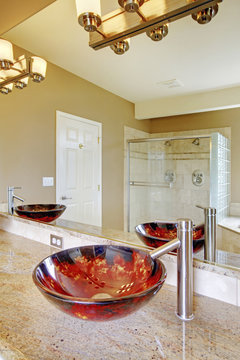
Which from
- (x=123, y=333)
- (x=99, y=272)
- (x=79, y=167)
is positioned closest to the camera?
(x=123, y=333)

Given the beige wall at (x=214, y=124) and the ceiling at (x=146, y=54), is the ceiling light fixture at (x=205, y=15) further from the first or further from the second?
the beige wall at (x=214, y=124)

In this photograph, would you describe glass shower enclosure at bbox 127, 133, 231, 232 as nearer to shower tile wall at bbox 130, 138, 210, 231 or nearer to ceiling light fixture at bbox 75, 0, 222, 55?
shower tile wall at bbox 130, 138, 210, 231

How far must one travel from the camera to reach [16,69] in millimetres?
1809

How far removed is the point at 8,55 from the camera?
1752 millimetres

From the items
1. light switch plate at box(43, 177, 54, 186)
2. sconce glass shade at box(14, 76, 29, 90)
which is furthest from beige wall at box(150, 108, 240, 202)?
sconce glass shade at box(14, 76, 29, 90)

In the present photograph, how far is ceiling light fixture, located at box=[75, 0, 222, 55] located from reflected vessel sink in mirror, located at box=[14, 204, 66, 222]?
108 centimetres

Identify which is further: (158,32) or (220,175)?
(158,32)

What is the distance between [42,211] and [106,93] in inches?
37.3

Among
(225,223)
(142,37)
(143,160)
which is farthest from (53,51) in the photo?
(225,223)

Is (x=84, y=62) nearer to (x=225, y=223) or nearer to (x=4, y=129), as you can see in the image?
(x=4, y=129)

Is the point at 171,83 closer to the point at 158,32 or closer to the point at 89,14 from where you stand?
the point at 158,32

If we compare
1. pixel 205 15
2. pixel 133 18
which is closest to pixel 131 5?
pixel 133 18

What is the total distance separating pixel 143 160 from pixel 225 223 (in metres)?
0.60

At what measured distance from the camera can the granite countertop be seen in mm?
563
